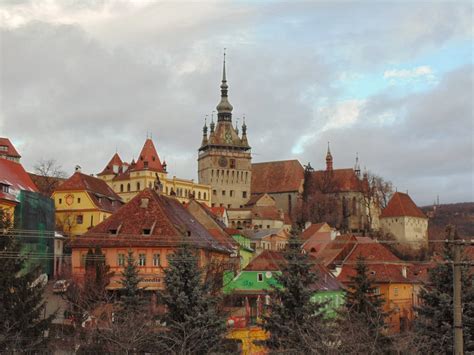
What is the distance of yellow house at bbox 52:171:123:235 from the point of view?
309 ft

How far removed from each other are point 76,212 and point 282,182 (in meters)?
83.6

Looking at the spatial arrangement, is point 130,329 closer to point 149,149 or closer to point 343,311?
point 343,311

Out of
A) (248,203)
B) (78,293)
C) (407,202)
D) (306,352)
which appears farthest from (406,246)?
(306,352)

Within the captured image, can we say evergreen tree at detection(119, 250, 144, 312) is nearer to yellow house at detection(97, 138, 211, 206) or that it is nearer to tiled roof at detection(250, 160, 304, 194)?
yellow house at detection(97, 138, 211, 206)

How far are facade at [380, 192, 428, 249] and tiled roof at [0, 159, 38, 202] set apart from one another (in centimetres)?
8646

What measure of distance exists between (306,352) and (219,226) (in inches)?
1878

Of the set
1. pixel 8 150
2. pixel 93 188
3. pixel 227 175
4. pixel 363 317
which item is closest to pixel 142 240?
pixel 363 317

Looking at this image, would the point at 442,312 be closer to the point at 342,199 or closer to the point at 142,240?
the point at 142,240

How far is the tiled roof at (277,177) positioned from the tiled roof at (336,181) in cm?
292

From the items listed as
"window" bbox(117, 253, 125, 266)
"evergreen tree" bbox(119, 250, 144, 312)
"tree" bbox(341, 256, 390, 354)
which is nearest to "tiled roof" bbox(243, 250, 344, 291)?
"window" bbox(117, 253, 125, 266)

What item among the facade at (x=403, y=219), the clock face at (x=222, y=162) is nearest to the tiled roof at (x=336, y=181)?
the facade at (x=403, y=219)

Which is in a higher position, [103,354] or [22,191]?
[22,191]

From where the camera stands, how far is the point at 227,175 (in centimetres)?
17012

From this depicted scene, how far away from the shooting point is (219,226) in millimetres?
78938
